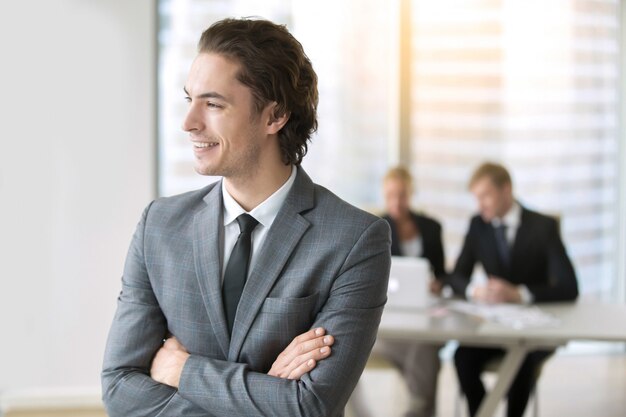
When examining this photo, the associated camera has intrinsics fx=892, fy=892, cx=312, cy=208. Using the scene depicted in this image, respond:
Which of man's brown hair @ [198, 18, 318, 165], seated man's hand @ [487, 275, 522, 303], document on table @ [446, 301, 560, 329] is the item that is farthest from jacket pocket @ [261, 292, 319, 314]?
seated man's hand @ [487, 275, 522, 303]

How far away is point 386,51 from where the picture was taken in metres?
6.16

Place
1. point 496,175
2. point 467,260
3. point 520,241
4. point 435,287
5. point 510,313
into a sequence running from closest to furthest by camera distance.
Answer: point 510,313 → point 496,175 → point 520,241 → point 435,287 → point 467,260

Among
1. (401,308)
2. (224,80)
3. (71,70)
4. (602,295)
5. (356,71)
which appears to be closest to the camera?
(224,80)

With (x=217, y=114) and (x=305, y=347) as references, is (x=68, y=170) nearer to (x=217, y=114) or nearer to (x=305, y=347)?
(x=217, y=114)

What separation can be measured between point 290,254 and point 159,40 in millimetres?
3957

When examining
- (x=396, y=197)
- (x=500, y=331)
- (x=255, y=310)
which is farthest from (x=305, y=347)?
(x=396, y=197)

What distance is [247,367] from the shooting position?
1.86 meters

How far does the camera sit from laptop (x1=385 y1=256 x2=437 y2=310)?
13.3ft

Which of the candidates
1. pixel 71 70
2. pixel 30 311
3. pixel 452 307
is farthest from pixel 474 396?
pixel 71 70

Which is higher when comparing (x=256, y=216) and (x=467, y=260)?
(x=256, y=216)

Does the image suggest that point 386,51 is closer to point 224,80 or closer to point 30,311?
point 30,311

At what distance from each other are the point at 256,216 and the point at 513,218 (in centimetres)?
285

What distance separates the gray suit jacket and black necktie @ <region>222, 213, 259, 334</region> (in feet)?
0.09

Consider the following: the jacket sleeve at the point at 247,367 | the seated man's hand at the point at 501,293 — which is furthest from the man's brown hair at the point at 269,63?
the seated man's hand at the point at 501,293
